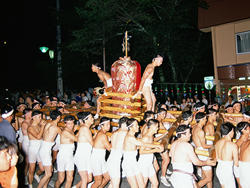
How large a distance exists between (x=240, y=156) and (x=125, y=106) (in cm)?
359

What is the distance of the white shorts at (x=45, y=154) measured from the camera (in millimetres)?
6176

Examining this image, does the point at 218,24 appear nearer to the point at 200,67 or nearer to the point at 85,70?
the point at 200,67

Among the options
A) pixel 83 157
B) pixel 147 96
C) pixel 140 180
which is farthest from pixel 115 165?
pixel 147 96

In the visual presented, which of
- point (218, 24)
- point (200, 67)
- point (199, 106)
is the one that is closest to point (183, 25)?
point (218, 24)

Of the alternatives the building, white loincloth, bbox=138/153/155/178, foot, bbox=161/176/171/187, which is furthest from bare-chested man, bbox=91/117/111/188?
the building

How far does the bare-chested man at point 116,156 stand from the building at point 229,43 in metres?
11.0

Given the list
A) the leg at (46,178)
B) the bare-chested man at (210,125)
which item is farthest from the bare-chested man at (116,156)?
the bare-chested man at (210,125)

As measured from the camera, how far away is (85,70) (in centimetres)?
2314

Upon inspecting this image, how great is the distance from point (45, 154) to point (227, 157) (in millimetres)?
4214

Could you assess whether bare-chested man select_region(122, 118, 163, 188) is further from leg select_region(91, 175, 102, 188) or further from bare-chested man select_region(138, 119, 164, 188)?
leg select_region(91, 175, 102, 188)

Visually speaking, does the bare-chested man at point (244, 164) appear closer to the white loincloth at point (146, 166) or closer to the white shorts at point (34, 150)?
the white loincloth at point (146, 166)

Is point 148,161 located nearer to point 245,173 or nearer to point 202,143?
point 202,143

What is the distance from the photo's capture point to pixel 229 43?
15352 millimetres

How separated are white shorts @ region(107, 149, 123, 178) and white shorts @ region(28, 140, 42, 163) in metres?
2.36
